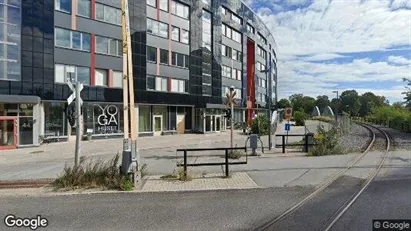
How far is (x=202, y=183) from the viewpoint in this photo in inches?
404

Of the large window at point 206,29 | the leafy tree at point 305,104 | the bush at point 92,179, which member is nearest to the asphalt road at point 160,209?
the bush at point 92,179

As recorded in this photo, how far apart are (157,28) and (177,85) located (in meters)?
6.87

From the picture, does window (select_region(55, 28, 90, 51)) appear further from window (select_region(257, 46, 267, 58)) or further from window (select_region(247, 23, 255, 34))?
window (select_region(257, 46, 267, 58))

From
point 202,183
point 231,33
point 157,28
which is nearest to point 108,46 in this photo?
point 157,28

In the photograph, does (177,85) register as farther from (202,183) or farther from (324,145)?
(202,183)

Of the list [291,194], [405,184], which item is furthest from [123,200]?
[405,184]

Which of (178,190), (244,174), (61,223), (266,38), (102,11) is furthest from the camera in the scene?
(266,38)

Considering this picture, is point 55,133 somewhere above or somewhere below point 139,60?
Result: below

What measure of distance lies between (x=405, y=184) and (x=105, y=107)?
1062 inches

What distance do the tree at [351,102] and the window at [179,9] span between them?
9710 cm

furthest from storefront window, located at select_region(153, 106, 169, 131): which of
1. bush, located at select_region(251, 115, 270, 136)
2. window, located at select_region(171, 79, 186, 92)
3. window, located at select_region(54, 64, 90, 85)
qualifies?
bush, located at select_region(251, 115, 270, 136)

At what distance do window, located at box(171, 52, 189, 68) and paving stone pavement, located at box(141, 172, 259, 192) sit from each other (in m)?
29.2

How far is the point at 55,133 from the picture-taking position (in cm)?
2825

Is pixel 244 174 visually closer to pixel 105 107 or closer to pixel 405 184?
pixel 405 184
